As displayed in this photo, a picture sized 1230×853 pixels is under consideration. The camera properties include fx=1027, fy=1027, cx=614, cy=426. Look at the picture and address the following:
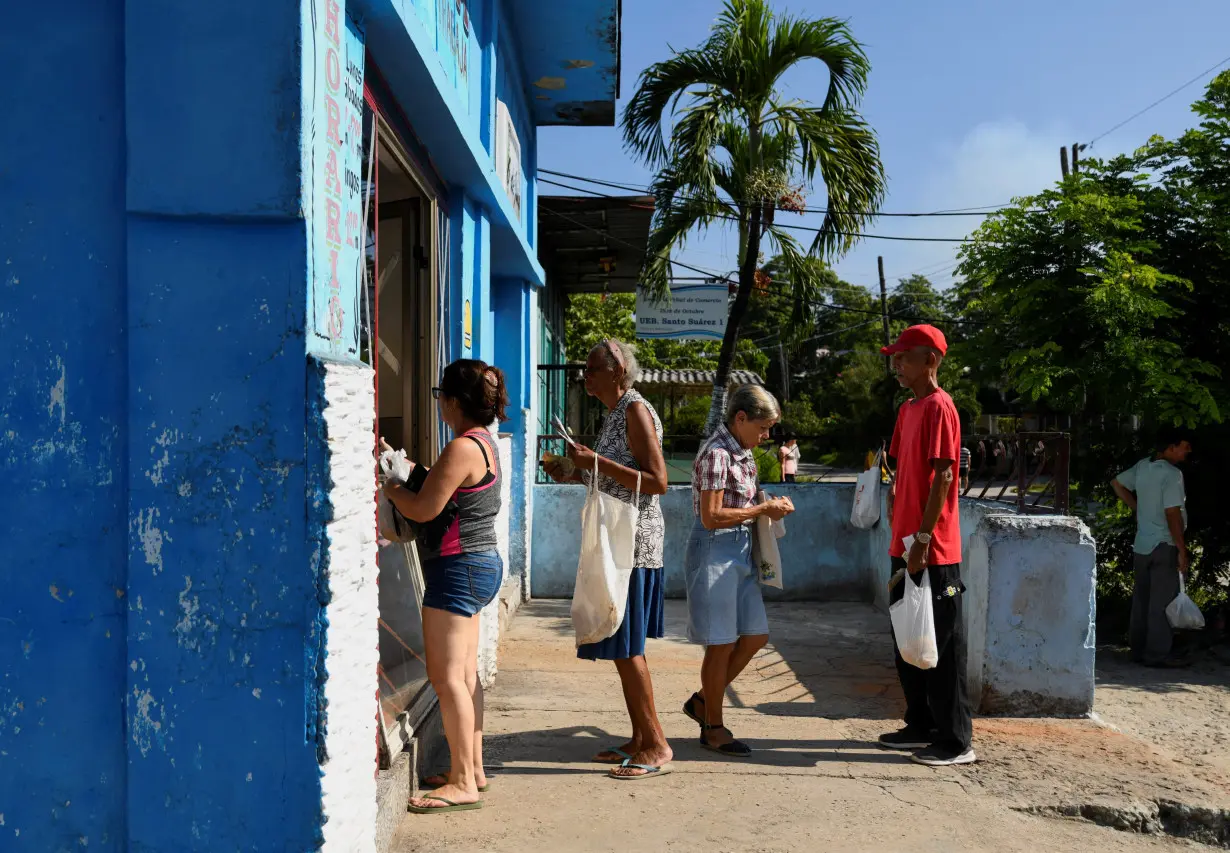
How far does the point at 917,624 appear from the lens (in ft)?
14.4

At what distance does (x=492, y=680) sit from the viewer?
5.93 meters

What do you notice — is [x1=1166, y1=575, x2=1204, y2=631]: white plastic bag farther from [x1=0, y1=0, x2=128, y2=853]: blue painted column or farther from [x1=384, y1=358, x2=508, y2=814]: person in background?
[x1=0, y1=0, x2=128, y2=853]: blue painted column

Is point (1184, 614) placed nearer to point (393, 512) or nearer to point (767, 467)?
point (393, 512)

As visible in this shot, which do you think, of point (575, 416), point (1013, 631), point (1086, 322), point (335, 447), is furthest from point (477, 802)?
point (575, 416)

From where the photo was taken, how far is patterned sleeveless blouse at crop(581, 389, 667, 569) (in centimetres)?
419

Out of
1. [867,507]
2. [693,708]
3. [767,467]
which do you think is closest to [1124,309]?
[867,507]

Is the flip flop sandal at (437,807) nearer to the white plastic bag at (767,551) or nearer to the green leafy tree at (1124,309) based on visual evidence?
the white plastic bag at (767,551)

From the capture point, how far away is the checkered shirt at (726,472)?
177 inches

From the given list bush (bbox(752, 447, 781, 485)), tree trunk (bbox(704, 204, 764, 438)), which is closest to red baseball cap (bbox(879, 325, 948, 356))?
tree trunk (bbox(704, 204, 764, 438))

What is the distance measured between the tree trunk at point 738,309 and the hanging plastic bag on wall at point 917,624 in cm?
646

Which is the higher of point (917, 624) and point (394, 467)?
point (394, 467)

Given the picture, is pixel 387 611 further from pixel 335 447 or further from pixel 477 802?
pixel 335 447

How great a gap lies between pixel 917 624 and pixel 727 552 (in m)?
0.86

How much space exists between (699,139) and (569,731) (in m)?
7.29
